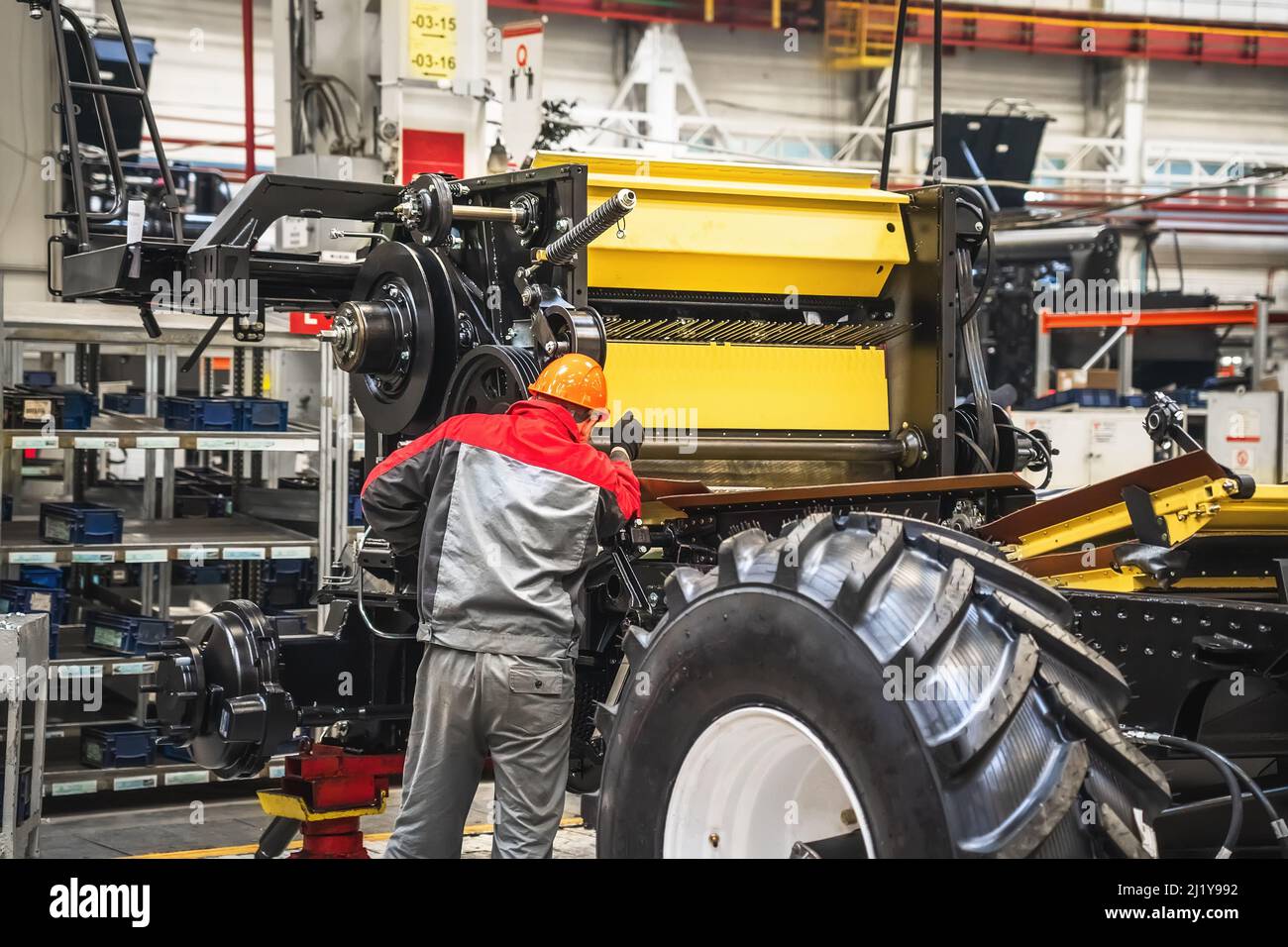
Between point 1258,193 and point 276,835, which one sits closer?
point 276,835

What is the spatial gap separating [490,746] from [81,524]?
3828 millimetres

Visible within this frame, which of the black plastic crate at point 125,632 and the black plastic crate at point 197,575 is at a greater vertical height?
the black plastic crate at point 197,575

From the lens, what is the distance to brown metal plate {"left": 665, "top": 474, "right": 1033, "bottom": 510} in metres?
4.32

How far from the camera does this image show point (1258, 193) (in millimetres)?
23000

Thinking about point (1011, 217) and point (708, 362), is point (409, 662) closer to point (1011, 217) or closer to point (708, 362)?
point (708, 362)

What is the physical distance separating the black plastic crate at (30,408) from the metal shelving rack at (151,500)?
72 mm

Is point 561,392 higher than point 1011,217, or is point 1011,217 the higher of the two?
point 1011,217

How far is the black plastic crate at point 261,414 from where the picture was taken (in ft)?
25.5

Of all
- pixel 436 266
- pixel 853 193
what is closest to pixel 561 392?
pixel 436 266

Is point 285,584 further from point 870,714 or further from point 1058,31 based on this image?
point 1058,31

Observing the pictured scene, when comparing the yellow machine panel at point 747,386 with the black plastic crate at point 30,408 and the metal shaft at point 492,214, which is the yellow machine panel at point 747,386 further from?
the black plastic crate at point 30,408

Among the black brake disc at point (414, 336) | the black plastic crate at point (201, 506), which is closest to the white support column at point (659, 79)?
the black plastic crate at point (201, 506)

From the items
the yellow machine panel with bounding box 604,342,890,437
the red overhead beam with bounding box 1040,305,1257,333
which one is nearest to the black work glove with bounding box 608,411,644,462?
the yellow machine panel with bounding box 604,342,890,437

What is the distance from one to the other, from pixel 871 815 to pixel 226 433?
5689mm
